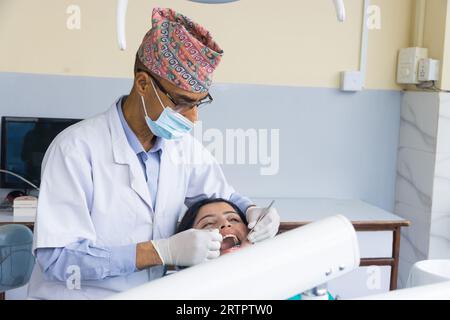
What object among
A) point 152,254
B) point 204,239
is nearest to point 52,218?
point 152,254

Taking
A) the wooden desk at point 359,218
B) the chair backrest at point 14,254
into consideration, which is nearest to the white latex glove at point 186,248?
the chair backrest at point 14,254

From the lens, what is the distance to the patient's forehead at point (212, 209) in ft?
5.62

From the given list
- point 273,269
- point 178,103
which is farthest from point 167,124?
point 273,269

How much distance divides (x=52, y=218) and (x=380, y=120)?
2340mm

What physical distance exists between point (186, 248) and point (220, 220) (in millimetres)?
396

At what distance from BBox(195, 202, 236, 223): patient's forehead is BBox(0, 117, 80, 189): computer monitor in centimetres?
124

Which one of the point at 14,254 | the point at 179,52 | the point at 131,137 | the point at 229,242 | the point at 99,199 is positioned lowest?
the point at 14,254

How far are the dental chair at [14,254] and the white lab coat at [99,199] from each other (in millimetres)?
693

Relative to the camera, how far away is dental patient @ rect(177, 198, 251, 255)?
1.69 m

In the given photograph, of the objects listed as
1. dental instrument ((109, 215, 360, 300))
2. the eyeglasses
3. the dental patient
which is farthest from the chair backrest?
dental instrument ((109, 215, 360, 300))

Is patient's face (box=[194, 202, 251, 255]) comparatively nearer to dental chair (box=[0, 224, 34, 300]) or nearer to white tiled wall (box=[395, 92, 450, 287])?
dental chair (box=[0, 224, 34, 300])

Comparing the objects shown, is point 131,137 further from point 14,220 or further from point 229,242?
point 14,220

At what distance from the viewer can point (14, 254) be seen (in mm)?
2094
